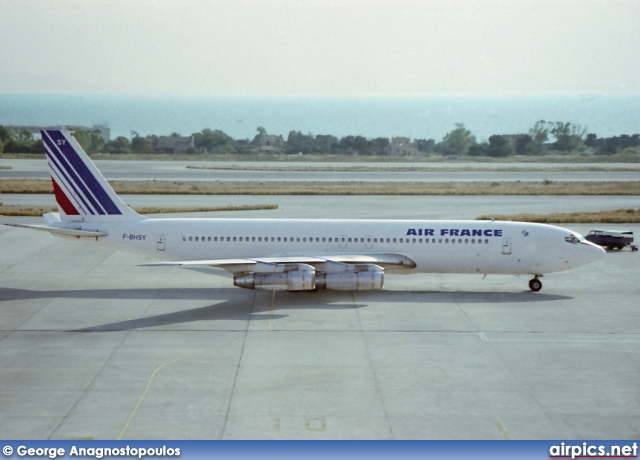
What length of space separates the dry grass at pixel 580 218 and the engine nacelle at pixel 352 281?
2915cm

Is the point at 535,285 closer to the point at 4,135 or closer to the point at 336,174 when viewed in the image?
the point at 336,174

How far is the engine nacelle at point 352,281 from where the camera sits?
3572cm

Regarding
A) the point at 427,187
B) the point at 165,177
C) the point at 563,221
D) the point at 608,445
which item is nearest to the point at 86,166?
the point at 608,445

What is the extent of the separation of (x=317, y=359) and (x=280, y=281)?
868cm

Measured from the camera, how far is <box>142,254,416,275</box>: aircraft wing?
35.7 meters

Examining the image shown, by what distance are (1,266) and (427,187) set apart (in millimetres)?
58859

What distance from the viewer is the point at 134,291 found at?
38219 millimetres

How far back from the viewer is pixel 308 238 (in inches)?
1516

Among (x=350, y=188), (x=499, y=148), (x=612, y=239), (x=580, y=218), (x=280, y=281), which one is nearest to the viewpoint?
(x=280, y=281)

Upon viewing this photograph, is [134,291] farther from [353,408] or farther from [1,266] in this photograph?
[353,408]

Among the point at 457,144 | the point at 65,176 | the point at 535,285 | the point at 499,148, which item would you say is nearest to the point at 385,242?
the point at 535,285

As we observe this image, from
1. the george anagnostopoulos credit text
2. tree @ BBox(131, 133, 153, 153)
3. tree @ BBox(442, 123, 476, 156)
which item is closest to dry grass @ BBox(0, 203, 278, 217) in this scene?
the george anagnostopoulos credit text

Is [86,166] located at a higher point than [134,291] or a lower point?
higher

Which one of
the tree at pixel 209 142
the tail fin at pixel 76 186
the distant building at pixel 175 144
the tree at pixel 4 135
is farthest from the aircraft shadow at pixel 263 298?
the tree at pixel 209 142
